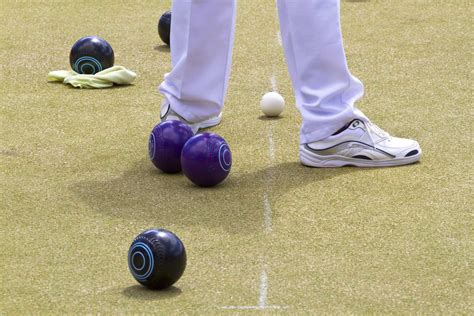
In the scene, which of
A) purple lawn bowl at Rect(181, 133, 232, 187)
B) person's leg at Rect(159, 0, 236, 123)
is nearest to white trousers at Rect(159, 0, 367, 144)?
person's leg at Rect(159, 0, 236, 123)

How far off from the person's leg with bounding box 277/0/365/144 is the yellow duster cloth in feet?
5.51

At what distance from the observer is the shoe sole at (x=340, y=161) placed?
477 centimetres

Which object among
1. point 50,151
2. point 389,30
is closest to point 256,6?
point 389,30

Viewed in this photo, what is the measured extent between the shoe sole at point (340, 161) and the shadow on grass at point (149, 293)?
1.45 meters

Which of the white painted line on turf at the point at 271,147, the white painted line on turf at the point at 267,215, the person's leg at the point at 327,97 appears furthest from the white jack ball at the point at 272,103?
the white painted line on turf at the point at 267,215

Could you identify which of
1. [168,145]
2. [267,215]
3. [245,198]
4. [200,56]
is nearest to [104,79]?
[200,56]

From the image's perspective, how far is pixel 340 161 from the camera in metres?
4.80

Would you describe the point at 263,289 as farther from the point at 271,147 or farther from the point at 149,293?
the point at 271,147

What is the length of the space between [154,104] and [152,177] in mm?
1148

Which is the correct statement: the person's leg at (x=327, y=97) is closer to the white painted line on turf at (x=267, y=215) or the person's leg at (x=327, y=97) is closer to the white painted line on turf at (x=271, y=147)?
the white painted line on turf at (x=271, y=147)

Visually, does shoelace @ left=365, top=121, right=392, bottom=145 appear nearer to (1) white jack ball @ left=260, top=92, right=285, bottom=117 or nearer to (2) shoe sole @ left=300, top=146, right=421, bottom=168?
(2) shoe sole @ left=300, top=146, right=421, bottom=168

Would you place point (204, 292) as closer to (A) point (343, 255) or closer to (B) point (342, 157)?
(A) point (343, 255)

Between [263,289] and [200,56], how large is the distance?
175cm

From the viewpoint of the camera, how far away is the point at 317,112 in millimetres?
4746
